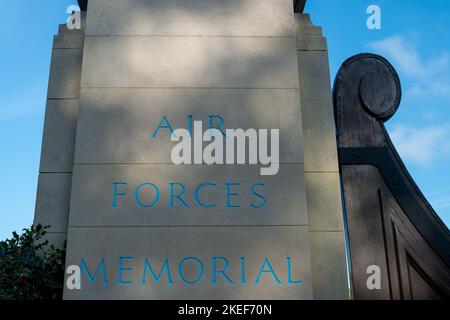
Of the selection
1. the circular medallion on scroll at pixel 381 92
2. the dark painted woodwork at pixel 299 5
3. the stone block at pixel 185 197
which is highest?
the dark painted woodwork at pixel 299 5

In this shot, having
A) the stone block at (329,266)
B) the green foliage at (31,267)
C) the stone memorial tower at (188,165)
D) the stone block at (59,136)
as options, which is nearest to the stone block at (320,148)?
the stone memorial tower at (188,165)

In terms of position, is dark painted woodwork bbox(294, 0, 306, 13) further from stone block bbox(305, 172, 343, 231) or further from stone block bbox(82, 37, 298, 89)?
stone block bbox(305, 172, 343, 231)

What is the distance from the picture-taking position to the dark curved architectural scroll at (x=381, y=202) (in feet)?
19.7

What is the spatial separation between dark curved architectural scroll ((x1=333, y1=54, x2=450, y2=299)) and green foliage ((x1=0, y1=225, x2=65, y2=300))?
3464 mm

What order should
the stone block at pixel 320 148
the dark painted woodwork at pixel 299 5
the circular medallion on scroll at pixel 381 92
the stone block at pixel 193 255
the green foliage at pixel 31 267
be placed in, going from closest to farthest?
the green foliage at pixel 31 267, the stone block at pixel 193 255, the stone block at pixel 320 148, the circular medallion on scroll at pixel 381 92, the dark painted woodwork at pixel 299 5

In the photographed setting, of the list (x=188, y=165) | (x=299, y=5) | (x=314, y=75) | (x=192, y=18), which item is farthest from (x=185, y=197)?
(x=299, y=5)

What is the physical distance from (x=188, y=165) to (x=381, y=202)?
247 centimetres

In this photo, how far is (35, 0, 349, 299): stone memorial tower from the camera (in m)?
5.47

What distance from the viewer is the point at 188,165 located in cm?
580

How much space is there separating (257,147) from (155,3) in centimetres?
237

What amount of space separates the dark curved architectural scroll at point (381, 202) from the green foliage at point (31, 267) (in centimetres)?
346

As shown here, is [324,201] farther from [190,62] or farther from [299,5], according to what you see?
[299,5]

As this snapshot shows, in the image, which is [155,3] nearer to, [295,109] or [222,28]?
[222,28]

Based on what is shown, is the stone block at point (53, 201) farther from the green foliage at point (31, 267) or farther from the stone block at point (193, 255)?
the stone block at point (193, 255)
